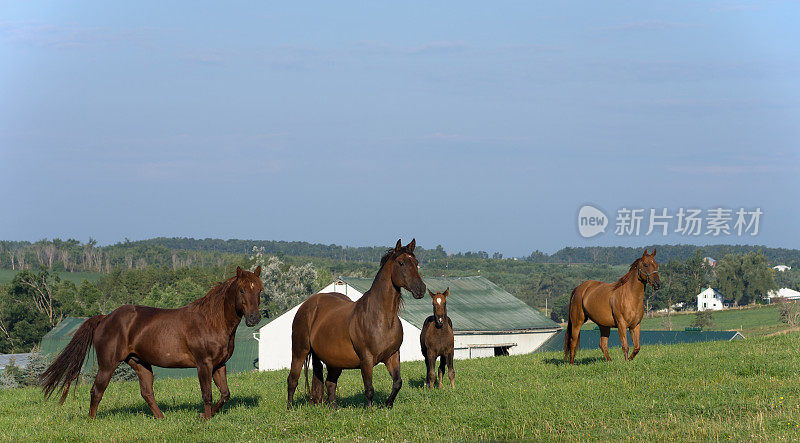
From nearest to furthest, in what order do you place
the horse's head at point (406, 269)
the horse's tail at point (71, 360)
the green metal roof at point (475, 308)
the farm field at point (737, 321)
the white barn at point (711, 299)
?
the horse's head at point (406, 269) < the horse's tail at point (71, 360) < the green metal roof at point (475, 308) < the farm field at point (737, 321) < the white barn at point (711, 299)

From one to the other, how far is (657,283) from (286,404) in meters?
8.78

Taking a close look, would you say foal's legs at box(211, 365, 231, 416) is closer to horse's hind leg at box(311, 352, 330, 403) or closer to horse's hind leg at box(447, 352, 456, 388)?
horse's hind leg at box(311, 352, 330, 403)

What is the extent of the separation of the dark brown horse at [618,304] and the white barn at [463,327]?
27010 millimetres

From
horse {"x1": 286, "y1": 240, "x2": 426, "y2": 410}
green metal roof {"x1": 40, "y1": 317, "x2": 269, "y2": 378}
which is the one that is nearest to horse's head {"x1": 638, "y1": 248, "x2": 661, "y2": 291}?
horse {"x1": 286, "y1": 240, "x2": 426, "y2": 410}

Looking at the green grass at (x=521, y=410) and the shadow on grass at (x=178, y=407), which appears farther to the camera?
the shadow on grass at (x=178, y=407)

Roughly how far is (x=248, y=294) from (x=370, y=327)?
212 centimetres

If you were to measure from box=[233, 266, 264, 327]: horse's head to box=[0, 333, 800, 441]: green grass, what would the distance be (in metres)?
1.76

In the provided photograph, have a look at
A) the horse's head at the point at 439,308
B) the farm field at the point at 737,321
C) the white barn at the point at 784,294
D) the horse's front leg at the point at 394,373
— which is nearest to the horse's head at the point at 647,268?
the horse's head at the point at 439,308

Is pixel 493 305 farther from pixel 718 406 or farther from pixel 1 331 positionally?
pixel 1 331

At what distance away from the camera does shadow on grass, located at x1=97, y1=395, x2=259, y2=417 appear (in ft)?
48.1

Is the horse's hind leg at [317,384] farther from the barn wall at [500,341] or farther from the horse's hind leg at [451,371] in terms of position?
the barn wall at [500,341]

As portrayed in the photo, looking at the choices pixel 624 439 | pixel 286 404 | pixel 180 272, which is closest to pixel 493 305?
pixel 286 404

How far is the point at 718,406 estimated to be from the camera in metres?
12.2

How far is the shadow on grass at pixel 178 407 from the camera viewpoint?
14648 millimetres
